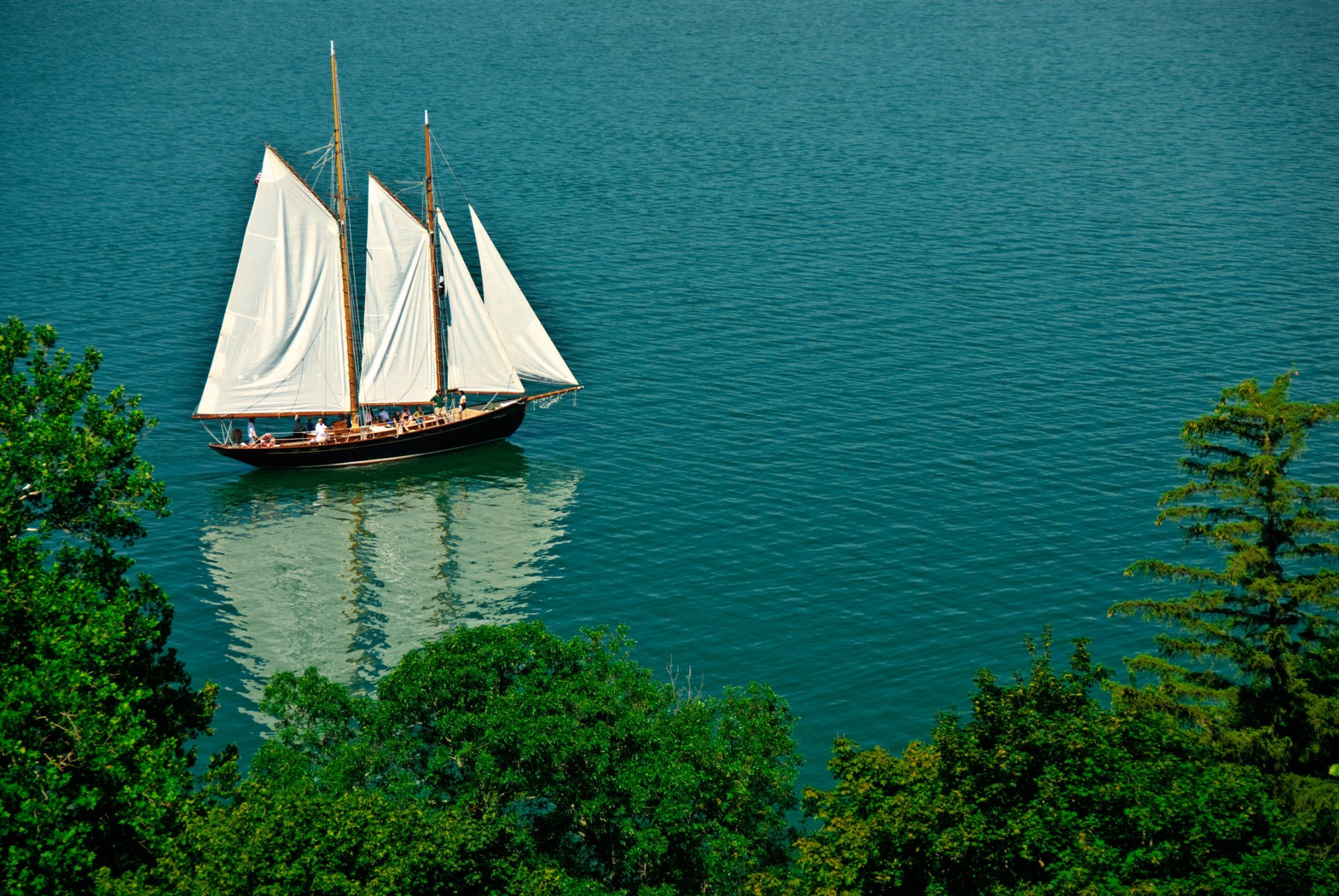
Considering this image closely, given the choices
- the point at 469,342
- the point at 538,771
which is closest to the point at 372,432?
the point at 469,342

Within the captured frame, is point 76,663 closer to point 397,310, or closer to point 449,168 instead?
point 397,310

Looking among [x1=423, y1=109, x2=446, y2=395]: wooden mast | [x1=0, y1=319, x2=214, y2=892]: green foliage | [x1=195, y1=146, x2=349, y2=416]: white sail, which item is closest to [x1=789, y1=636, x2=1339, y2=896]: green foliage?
[x1=0, y1=319, x2=214, y2=892]: green foliage

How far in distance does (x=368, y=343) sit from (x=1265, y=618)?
6025 centimetres

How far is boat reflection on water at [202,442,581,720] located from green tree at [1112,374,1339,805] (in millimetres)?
35534

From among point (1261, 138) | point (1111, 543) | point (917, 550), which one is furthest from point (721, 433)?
point (1261, 138)

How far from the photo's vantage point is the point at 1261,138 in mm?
144125

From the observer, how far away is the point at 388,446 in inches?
3371

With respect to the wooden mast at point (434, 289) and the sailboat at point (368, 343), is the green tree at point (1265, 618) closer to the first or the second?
the sailboat at point (368, 343)

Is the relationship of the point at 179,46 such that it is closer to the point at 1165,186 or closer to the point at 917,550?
the point at 1165,186

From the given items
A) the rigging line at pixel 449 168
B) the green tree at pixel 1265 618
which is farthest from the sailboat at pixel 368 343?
the green tree at pixel 1265 618

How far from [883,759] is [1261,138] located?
128574 mm

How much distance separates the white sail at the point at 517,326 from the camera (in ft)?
280

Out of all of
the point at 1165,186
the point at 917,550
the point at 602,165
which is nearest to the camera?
the point at 917,550

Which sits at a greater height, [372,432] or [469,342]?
[469,342]
